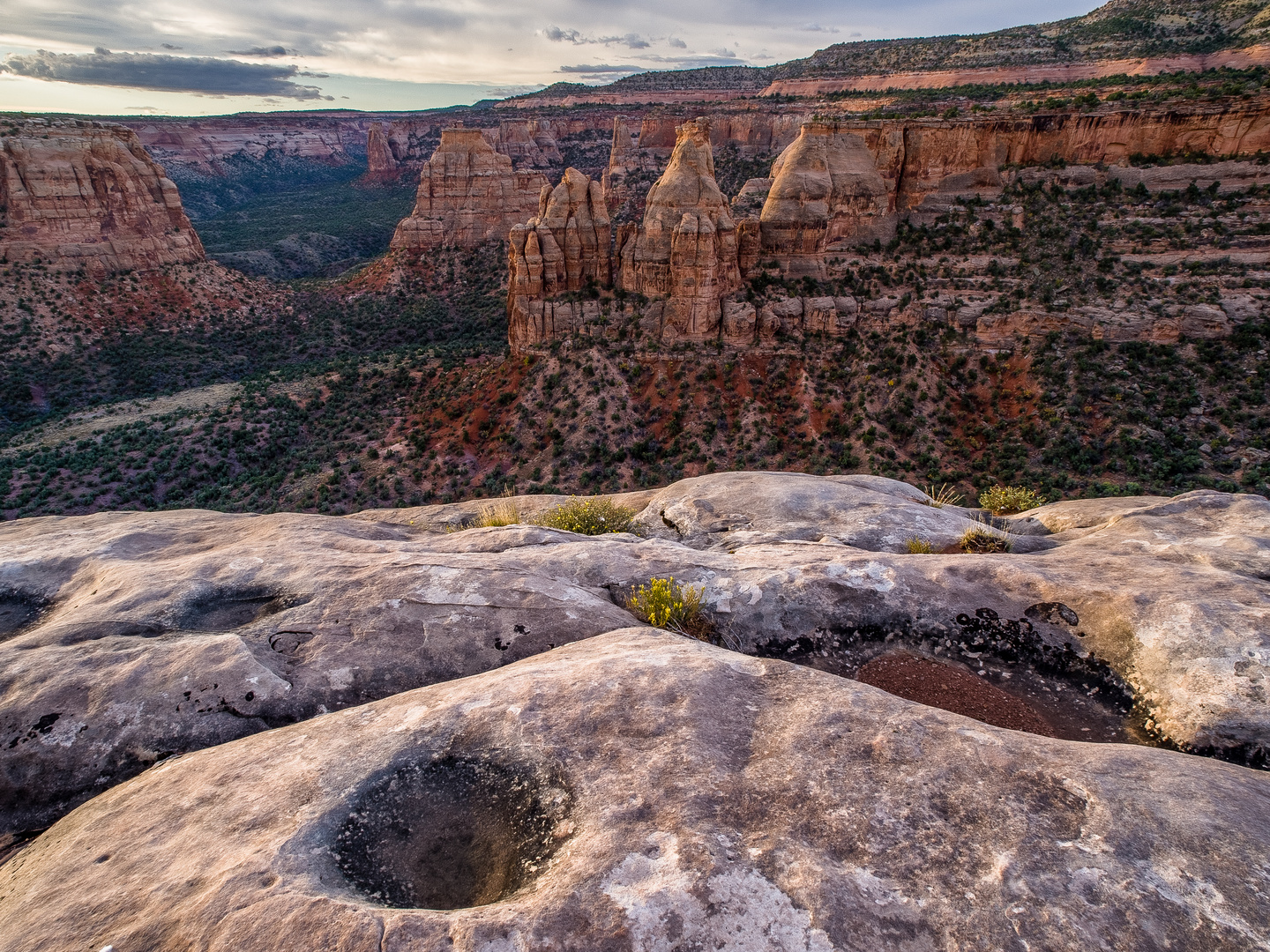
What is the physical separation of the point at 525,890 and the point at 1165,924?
3.85 meters

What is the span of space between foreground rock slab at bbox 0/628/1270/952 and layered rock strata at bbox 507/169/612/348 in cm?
3670

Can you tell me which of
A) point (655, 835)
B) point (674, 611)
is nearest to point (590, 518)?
point (674, 611)

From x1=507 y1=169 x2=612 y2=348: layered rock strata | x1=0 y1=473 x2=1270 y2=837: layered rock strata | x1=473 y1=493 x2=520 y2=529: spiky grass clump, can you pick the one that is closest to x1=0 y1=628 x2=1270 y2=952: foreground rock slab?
x1=0 y1=473 x2=1270 y2=837: layered rock strata

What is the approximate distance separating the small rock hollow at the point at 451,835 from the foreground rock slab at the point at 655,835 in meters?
0.02

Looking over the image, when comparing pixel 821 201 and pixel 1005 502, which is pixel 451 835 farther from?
pixel 821 201

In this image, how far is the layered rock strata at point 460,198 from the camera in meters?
75.4

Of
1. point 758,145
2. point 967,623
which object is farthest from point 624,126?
point 967,623

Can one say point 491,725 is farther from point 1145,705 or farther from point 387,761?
point 1145,705

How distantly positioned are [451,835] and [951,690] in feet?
18.8

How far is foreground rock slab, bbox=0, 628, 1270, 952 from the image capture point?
375 cm

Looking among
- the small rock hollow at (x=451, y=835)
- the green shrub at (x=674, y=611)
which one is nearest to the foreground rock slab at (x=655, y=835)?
the small rock hollow at (x=451, y=835)

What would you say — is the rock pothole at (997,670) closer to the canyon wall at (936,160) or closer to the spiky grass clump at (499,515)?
the spiky grass clump at (499,515)

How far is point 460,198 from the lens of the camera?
76.1m

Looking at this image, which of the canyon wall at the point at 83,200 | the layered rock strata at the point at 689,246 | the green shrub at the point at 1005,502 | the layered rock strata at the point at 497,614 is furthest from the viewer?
the canyon wall at the point at 83,200
